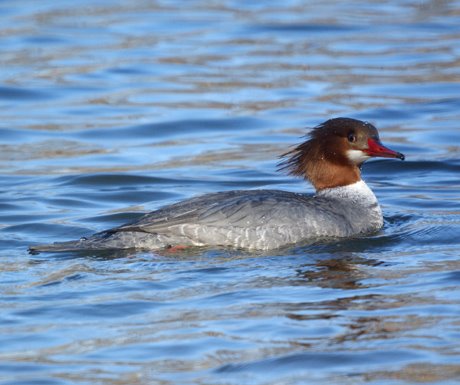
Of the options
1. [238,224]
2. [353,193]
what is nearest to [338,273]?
[238,224]

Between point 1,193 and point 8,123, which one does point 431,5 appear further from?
point 1,193

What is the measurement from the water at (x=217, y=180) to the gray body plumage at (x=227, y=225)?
0.15 m

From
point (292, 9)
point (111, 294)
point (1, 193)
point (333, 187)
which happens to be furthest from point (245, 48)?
point (111, 294)

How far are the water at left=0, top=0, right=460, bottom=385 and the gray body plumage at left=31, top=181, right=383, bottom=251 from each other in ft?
0.50

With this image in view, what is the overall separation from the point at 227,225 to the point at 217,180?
314cm

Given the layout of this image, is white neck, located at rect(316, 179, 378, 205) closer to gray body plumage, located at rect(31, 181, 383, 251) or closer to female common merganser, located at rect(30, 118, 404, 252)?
female common merganser, located at rect(30, 118, 404, 252)

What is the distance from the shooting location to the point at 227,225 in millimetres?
9297

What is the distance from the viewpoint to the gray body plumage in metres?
9.25

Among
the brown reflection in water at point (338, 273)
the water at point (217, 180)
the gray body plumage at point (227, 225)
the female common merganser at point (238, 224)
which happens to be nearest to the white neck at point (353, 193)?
the female common merganser at point (238, 224)

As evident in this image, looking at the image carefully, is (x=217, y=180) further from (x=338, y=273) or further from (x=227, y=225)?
(x=338, y=273)

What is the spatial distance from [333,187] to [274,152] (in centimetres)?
324

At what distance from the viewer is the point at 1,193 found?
11945mm

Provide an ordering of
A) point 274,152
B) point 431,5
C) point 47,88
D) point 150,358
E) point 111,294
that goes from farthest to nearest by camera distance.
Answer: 1. point 431,5
2. point 47,88
3. point 274,152
4. point 111,294
5. point 150,358

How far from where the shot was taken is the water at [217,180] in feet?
22.6
